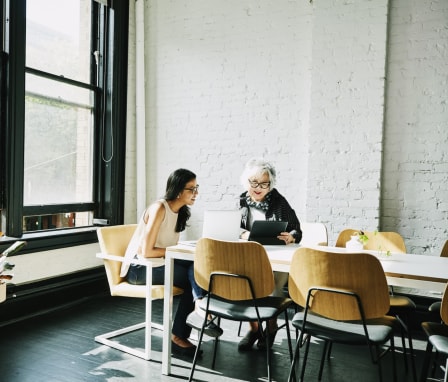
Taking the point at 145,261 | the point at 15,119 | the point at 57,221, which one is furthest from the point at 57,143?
the point at 145,261

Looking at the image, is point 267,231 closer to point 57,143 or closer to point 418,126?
point 418,126

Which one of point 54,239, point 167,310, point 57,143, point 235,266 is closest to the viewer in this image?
point 235,266

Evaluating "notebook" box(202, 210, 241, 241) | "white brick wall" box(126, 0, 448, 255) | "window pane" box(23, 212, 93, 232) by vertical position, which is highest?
"white brick wall" box(126, 0, 448, 255)

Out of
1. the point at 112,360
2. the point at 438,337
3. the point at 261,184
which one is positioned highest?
the point at 261,184

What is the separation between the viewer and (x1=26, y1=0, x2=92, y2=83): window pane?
4.04m

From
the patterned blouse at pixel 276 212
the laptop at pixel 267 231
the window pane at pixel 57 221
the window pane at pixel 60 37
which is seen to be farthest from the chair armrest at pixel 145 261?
the window pane at pixel 60 37

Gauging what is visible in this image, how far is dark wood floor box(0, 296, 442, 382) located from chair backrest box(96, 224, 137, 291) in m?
0.50

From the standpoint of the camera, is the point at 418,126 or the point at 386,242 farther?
the point at 418,126

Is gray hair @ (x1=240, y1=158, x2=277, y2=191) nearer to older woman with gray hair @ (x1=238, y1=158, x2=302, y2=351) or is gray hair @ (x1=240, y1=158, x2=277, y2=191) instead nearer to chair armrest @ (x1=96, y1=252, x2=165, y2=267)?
older woman with gray hair @ (x1=238, y1=158, x2=302, y2=351)

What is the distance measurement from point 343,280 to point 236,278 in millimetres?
576

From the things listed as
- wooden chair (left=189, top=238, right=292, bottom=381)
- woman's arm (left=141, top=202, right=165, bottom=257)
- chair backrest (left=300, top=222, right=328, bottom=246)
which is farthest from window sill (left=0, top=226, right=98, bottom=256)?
chair backrest (left=300, top=222, right=328, bottom=246)

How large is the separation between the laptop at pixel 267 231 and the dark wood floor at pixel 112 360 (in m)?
0.78

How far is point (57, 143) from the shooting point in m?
4.30

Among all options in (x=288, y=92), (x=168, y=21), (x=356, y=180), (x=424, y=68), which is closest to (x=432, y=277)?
(x=356, y=180)
